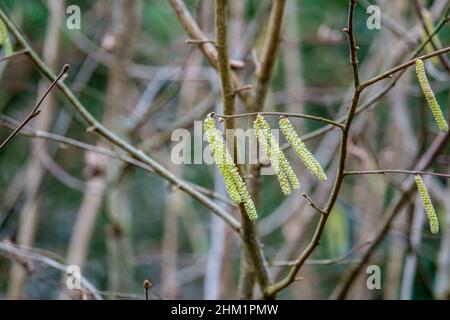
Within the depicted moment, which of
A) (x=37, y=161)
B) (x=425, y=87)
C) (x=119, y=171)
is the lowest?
(x=425, y=87)

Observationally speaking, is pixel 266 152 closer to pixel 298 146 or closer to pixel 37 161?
pixel 298 146

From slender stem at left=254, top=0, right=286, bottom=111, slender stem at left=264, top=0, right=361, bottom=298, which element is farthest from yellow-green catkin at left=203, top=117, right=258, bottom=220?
slender stem at left=254, top=0, right=286, bottom=111

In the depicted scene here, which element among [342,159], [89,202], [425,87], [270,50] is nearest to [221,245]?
[89,202]

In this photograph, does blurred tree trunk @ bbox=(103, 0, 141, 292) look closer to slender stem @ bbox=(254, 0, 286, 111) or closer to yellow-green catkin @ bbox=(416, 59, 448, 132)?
slender stem @ bbox=(254, 0, 286, 111)

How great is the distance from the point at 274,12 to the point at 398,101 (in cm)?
121

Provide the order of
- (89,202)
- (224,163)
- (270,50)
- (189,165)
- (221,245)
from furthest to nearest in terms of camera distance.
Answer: (189,165) → (89,202) → (221,245) → (270,50) → (224,163)

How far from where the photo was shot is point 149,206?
3.28 m

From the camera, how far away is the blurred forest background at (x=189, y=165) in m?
1.80

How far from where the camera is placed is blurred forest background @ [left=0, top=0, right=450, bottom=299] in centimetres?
180

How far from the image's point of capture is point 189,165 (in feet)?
9.36

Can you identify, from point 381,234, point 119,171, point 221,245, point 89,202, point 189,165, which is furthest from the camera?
point 189,165

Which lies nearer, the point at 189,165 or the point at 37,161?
the point at 37,161
